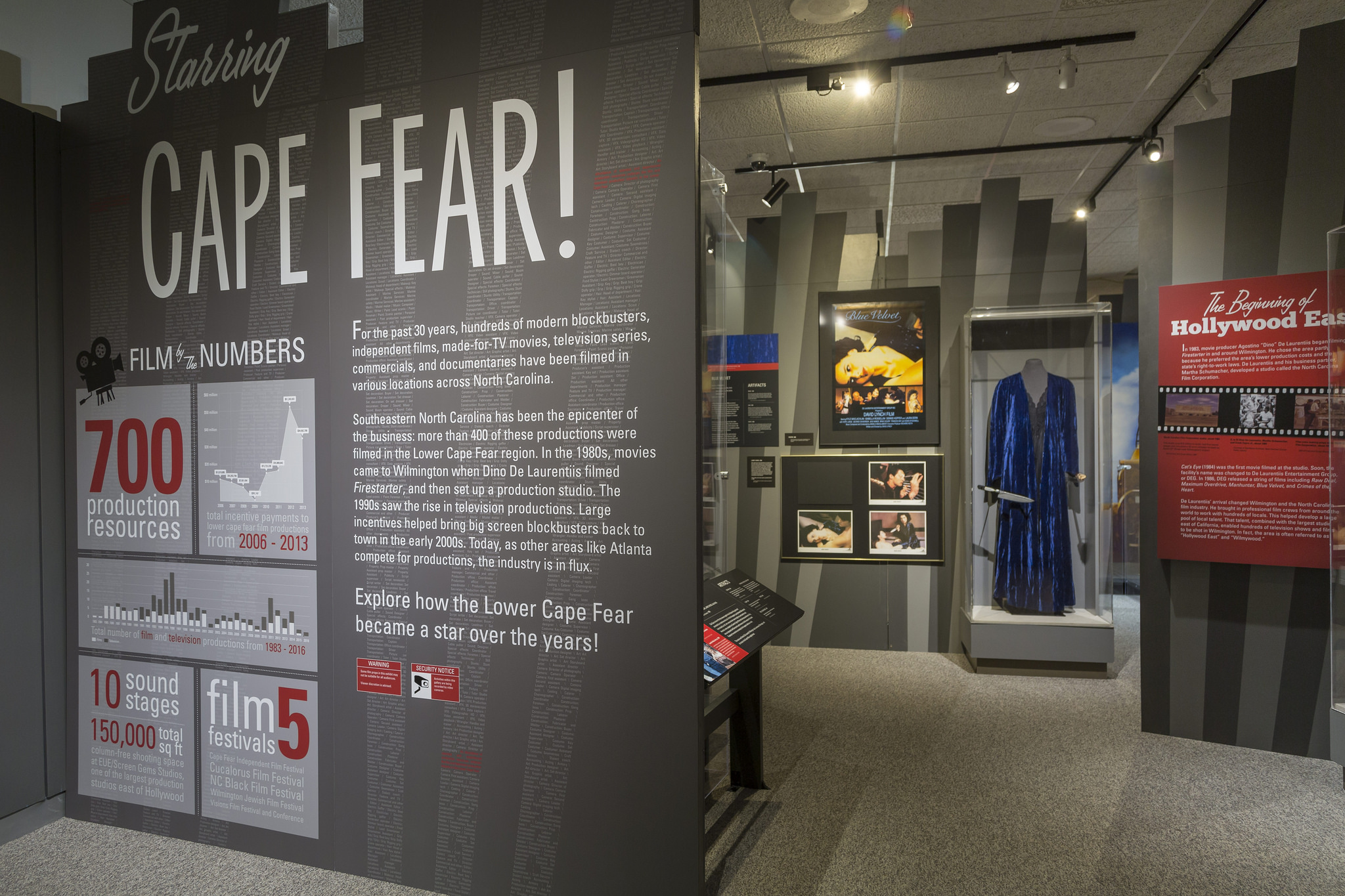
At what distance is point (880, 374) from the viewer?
5.22m

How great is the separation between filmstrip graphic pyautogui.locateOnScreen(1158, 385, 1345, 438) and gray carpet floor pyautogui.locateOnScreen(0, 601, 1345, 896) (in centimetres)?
150

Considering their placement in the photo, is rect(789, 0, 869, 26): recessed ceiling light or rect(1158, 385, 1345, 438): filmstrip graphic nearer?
rect(1158, 385, 1345, 438): filmstrip graphic

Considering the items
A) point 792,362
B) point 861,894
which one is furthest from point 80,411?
point 792,362

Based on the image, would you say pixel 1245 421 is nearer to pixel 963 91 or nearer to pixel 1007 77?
pixel 1007 77

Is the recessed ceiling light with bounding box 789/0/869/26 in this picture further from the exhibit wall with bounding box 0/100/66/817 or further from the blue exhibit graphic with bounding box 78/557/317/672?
the blue exhibit graphic with bounding box 78/557/317/672

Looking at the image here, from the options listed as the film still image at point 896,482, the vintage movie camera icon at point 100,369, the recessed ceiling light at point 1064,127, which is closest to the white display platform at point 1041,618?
the film still image at point 896,482

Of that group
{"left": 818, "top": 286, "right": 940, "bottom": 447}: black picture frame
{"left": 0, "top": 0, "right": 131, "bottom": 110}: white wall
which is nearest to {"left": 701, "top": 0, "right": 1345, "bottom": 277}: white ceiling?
{"left": 818, "top": 286, "right": 940, "bottom": 447}: black picture frame

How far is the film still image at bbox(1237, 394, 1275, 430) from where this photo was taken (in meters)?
3.39

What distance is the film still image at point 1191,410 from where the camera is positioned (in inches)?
138

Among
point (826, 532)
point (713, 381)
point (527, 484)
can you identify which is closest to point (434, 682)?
point (527, 484)

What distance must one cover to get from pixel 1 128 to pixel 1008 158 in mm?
5927

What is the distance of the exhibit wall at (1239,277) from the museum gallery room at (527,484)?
0.02 meters

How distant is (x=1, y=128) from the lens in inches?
106

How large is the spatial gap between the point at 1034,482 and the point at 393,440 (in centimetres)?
396
